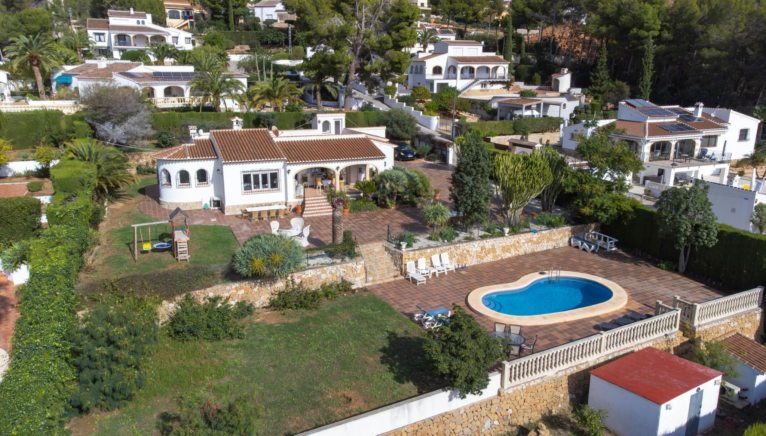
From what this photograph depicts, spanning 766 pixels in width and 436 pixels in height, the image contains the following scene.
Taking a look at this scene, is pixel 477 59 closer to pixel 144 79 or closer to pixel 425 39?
pixel 425 39

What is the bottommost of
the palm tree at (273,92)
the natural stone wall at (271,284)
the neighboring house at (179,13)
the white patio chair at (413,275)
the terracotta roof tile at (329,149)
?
the white patio chair at (413,275)

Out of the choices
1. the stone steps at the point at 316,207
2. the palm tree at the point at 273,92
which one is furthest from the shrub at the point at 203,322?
the palm tree at the point at 273,92

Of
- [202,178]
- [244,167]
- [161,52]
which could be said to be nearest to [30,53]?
[161,52]

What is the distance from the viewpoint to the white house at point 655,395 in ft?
50.2

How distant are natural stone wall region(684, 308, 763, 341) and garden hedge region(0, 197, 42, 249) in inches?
1105

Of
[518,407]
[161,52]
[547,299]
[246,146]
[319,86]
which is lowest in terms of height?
[518,407]

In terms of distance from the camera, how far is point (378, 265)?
23531 mm

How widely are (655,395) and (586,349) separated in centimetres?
264

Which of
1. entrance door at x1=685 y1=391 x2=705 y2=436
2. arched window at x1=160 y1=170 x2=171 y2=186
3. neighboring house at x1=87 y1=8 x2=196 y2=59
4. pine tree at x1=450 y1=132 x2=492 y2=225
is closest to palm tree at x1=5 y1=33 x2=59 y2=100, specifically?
arched window at x1=160 y1=170 x2=171 y2=186

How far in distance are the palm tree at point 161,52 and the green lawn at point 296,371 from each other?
58.5 metres

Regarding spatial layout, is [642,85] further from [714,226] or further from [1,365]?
[1,365]

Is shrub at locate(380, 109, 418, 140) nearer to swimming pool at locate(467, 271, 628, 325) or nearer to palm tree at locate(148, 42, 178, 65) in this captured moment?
swimming pool at locate(467, 271, 628, 325)

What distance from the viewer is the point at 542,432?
15.5 metres

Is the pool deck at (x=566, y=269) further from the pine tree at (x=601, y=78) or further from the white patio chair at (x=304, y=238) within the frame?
the pine tree at (x=601, y=78)
